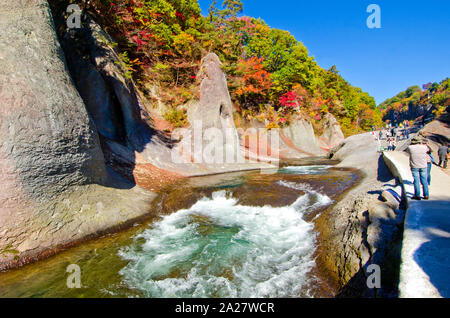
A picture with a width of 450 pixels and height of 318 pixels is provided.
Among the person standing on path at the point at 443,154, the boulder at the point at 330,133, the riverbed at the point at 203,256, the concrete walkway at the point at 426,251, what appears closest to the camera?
the concrete walkway at the point at 426,251

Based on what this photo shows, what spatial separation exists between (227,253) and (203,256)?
23.9 inches

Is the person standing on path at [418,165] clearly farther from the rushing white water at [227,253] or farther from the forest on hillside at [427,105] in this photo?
the forest on hillside at [427,105]

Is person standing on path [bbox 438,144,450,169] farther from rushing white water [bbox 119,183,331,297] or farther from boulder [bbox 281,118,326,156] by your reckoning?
boulder [bbox 281,118,326,156]

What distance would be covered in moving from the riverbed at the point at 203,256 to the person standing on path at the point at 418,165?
8.59 ft

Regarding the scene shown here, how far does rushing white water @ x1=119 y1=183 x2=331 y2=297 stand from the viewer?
4.01 metres

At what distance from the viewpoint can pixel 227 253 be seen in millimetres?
5145

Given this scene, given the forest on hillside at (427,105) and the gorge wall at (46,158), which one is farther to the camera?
the forest on hillside at (427,105)

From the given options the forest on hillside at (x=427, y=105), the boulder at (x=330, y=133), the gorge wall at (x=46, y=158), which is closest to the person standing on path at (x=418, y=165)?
→ the gorge wall at (x=46, y=158)

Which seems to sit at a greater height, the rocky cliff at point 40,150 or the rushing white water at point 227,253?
the rocky cliff at point 40,150

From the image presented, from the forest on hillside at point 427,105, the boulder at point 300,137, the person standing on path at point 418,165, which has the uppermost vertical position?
the forest on hillside at point 427,105

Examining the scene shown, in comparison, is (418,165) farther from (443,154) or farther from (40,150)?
(40,150)

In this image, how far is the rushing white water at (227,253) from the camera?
401cm

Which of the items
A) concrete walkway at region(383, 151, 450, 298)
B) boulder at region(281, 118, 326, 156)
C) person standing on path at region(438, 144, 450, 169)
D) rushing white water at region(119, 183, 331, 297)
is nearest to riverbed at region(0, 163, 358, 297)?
rushing white water at region(119, 183, 331, 297)

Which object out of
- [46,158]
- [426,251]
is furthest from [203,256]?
[46,158]
